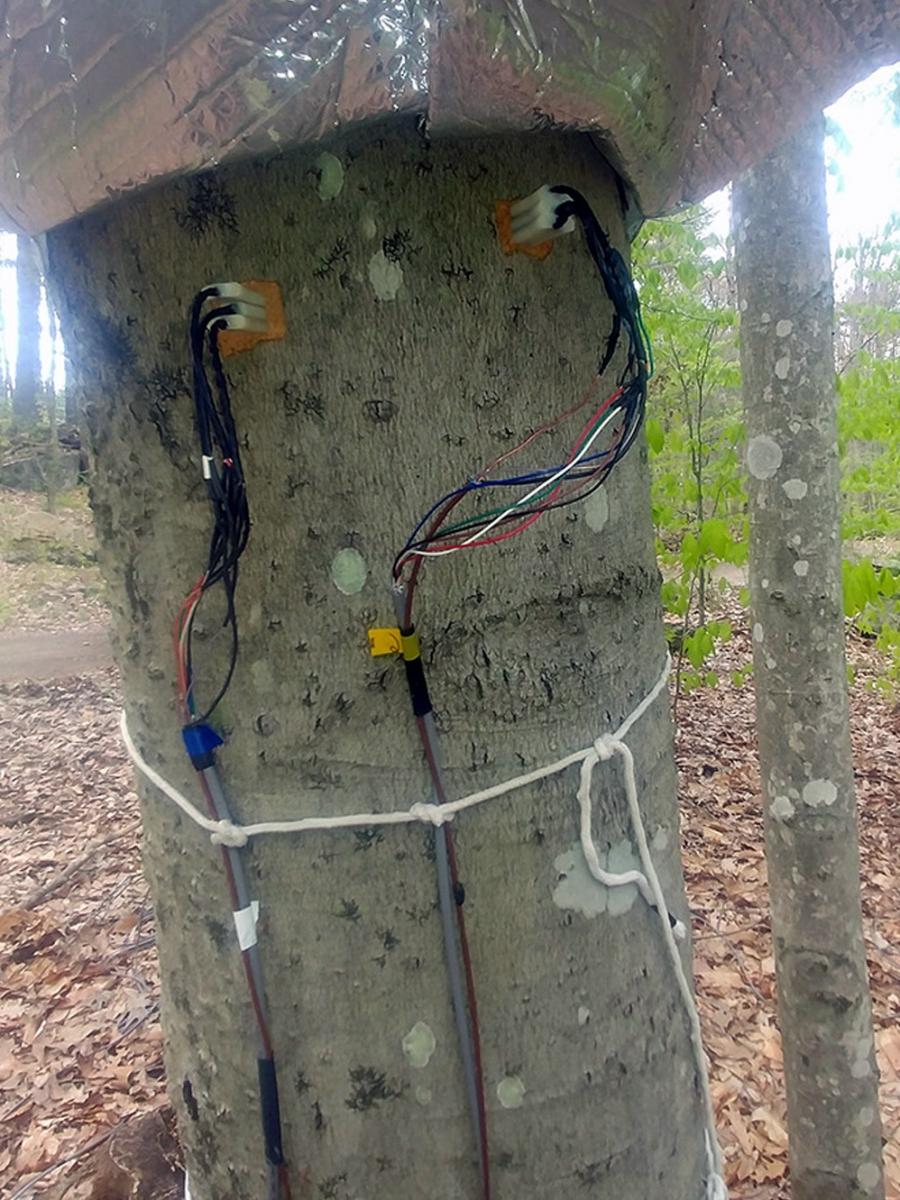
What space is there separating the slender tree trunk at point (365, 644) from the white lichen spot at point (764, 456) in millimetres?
1013

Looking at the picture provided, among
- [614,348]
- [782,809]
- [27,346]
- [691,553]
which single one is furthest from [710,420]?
[27,346]

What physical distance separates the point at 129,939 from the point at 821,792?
2.47m

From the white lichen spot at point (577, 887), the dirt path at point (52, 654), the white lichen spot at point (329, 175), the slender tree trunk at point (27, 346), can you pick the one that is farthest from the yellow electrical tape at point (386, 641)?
the slender tree trunk at point (27, 346)

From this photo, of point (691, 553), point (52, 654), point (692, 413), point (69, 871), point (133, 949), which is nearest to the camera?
point (133, 949)

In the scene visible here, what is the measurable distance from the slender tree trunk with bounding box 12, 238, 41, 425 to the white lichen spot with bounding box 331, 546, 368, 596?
12864 mm

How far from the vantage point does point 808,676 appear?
65.4 inches

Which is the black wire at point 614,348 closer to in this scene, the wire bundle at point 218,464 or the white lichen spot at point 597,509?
the white lichen spot at point 597,509

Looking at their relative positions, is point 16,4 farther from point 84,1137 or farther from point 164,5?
point 84,1137

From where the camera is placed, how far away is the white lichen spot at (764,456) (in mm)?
1678

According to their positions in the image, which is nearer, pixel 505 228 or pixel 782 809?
pixel 505 228

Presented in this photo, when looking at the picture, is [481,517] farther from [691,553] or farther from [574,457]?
[691,553]

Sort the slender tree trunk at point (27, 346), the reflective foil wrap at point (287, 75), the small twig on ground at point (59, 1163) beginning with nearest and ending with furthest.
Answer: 1. the reflective foil wrap at point (287, 75)
2. the small twig on ground at point (59, 1163)
3. the slender tree trunk at point (27, 346)

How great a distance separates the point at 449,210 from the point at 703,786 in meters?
3.91

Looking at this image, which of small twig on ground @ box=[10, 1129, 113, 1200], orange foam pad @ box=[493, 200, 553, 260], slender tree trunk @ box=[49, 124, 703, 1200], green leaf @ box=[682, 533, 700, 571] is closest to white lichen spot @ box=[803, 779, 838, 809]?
slender tree trunk @ box=[49, 124, 703, 1200]
